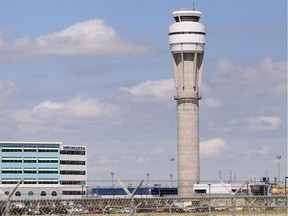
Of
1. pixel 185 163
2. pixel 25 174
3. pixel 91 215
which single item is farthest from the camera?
pixel 25 174

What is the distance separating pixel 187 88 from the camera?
164375 millimetres

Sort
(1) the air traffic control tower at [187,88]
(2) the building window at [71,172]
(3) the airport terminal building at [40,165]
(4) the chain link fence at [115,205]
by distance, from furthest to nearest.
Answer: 1. (2) the building window at [71,172]
2. (3) the airport terminal building at [40,165]
3. (1) the air traffic control tower at [187,88]
4. (4) the chain link fence at [115,205]

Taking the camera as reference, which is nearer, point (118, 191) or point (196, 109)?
point (196, 109)

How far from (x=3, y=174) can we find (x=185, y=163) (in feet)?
119

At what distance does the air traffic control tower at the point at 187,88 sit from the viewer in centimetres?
16338

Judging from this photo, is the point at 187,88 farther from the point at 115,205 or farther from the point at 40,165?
the point at 115,205

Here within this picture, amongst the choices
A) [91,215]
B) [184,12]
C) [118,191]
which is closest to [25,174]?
[118,191]

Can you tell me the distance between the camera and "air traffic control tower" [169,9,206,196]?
536 ft

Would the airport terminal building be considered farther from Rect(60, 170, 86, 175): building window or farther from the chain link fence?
the chain link fence

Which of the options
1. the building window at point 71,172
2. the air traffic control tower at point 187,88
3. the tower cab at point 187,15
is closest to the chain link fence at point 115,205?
the air traffic control tower at point 187,88

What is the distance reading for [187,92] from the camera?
164500mm

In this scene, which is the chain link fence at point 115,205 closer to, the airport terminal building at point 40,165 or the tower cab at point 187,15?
the tower cab at point 187,15

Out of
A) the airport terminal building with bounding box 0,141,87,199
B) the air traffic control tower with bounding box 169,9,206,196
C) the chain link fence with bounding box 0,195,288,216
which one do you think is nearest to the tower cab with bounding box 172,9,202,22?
the air traffic control tower with bounding box 169,9,206,196

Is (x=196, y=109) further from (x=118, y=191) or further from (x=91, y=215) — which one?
(x=91, y=215)
